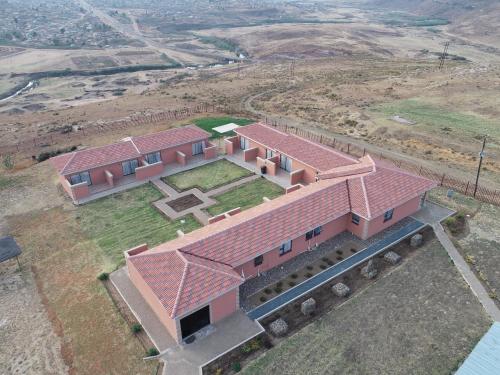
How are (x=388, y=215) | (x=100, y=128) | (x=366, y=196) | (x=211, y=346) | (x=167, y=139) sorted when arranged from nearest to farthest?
(x=211, y=346)
(x=366, y=196)
(x=388, y=215)
(x=167, y=139)
(x=100, y=128)

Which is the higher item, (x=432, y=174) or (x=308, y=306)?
(x=308, y=306)

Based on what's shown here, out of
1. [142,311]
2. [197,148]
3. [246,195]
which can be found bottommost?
[246,195]

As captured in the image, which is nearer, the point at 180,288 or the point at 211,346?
the point at 211,346

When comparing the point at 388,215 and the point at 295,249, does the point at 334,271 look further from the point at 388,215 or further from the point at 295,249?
the point at 388,215

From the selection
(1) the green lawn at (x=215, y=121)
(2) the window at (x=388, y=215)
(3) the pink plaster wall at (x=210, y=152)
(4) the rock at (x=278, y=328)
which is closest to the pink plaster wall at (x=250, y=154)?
(3) the pink plaster wall at (x=210, y=152)

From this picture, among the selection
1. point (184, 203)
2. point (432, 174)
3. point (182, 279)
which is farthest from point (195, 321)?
point (432, 174)

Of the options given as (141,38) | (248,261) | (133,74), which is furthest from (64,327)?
(141,38)

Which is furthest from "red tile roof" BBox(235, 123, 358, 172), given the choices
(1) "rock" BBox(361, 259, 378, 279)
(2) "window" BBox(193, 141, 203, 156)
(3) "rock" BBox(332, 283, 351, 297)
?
(3) "rock" BBox(332, 283, 351, 297)

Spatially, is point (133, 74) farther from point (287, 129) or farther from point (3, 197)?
point (3, 197)
